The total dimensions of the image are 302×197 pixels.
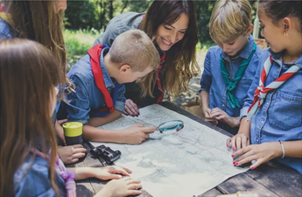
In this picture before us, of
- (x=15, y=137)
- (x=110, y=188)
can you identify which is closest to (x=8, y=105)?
(x=15, y=137)

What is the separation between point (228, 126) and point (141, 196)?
1.21 metres

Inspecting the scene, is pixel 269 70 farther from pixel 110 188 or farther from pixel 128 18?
pixel 128 18

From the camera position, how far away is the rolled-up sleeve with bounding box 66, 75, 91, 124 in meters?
1.70

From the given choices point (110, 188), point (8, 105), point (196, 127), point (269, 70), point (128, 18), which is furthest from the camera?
point (128, 18)

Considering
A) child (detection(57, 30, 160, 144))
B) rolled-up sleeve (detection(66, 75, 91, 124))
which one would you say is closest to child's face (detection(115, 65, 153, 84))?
child (detection(57, 30, 160, 144))

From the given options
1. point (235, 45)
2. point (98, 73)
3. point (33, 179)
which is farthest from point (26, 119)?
point (235, 45)

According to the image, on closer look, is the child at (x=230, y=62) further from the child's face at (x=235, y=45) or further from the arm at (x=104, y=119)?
the arm at (x=104, y=119)

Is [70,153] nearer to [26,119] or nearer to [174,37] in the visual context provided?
[26,119]

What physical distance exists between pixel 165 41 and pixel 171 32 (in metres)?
0.10

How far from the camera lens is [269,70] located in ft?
5.11

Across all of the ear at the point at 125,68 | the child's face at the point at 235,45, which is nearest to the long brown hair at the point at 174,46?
the child's face at the point at 235,45

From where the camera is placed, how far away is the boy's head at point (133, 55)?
70.4 inches

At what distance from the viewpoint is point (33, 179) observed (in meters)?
0.94

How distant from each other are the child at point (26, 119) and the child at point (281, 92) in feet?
3.12
